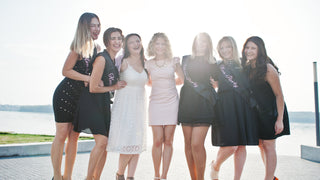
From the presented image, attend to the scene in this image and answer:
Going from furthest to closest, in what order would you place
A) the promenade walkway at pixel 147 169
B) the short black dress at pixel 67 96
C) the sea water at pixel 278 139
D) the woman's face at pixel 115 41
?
1. the sea water at pixel 278 139
2. the promenade walkway at pixel 147 169
3. the woman's face at pixel 115 41
4. the short black dress at pixel 67 96

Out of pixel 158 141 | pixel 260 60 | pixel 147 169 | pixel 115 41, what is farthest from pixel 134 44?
pixel 147 169

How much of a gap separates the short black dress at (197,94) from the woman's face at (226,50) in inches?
6.4

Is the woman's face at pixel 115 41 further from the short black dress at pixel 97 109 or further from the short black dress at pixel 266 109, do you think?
the short black dress at pixel 266 109

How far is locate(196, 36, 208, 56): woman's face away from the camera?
3.32 m

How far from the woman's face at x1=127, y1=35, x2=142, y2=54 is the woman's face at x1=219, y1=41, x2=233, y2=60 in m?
1.02

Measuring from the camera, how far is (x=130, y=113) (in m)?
3.16

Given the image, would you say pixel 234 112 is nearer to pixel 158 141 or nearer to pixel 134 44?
pixel 158 141

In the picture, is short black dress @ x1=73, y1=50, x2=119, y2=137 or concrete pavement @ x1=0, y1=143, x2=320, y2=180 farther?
concrete pavement @ x1=0, y1=143, x2=320, y2=180

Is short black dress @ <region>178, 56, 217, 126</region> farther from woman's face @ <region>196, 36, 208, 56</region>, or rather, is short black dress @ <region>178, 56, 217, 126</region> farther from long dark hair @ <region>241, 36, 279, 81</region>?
long dark hair @ <region>241, 36, 279, 81</region>

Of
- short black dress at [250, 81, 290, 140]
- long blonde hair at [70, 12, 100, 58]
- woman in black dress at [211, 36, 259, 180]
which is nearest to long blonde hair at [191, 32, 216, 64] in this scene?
woman in black dress at [211, 36, 259, 180]

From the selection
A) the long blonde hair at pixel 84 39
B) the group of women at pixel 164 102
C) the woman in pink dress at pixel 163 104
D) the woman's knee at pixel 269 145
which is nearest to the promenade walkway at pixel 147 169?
the woman in pink dress at pixel 163 104

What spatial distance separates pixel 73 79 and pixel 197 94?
1.45 metres

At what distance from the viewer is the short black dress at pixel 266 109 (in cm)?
309

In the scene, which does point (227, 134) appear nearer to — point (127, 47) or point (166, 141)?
point (166, 141)
